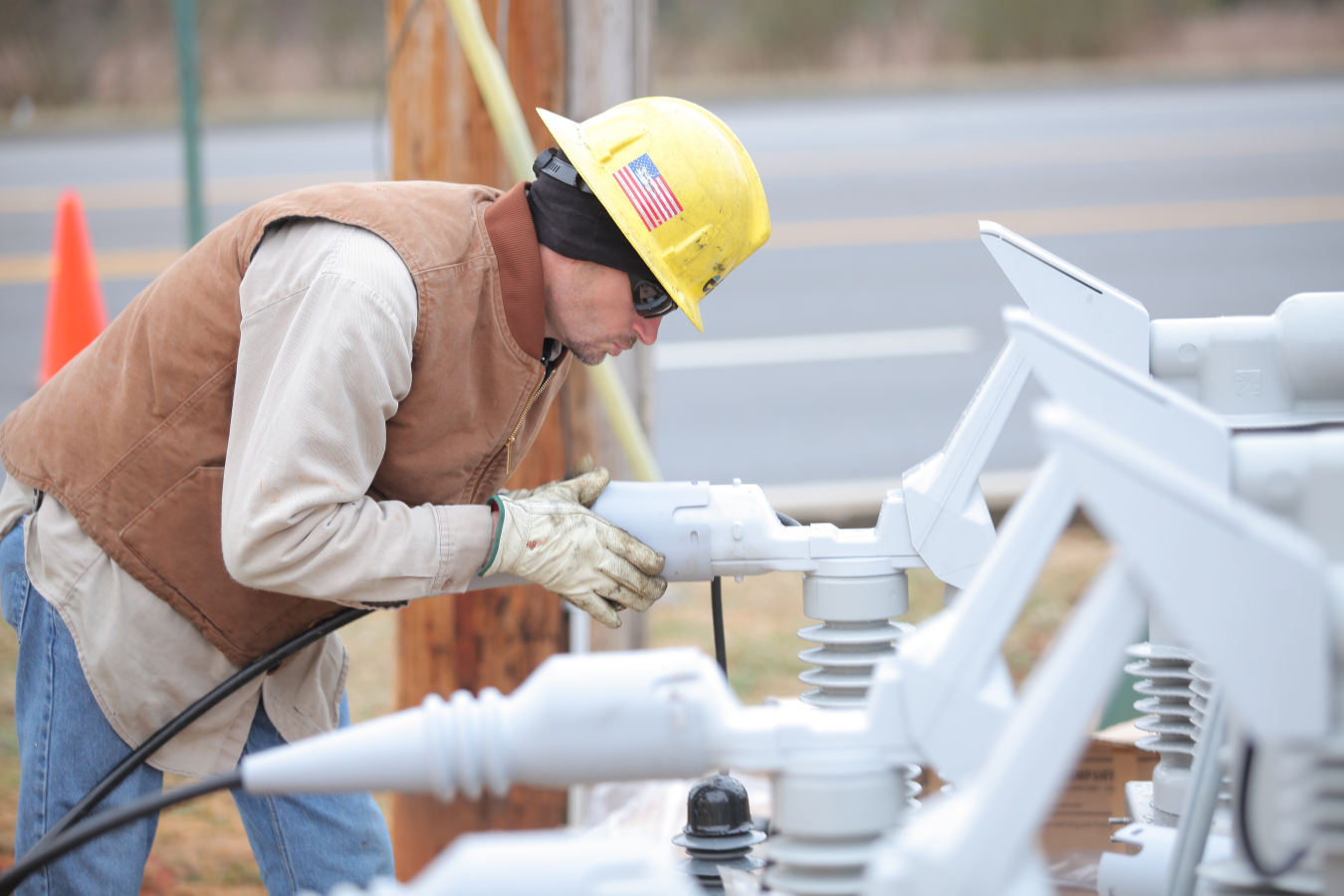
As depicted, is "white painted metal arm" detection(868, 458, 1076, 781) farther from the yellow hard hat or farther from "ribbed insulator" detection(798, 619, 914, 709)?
the yellow hard hat

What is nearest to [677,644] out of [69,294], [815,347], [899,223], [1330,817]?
[69,294]

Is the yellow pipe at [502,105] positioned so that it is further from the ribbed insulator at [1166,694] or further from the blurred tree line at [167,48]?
the blurred tree line at [167,48]

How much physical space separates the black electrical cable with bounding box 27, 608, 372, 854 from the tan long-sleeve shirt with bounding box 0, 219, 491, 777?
100 mm

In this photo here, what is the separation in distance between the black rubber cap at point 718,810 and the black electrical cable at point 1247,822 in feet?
2.49

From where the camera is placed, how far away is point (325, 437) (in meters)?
1.77

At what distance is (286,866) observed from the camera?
2.28 meters

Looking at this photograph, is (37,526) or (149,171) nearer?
(37,526)

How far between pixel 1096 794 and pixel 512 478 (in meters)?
1.50

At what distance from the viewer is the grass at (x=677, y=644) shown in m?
3.57

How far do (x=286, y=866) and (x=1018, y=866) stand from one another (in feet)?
5.31

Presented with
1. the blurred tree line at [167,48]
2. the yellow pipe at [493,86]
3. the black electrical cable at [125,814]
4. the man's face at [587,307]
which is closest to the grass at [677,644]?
the yellow pipe at [493,86]

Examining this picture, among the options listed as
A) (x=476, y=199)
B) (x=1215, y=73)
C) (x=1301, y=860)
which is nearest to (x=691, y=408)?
(x=476, y=199)

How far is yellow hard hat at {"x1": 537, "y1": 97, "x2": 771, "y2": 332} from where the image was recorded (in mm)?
2018

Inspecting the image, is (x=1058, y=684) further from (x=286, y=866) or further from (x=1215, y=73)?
(x=1215, y=73)
